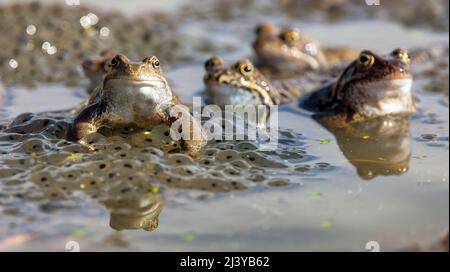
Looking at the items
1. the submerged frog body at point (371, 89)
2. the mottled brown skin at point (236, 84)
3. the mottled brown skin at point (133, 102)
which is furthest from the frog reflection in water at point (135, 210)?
the submerged frog body at point (371, 89)

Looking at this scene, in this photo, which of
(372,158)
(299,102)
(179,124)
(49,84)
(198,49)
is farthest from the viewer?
(198,49)

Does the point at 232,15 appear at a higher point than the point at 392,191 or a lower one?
higher

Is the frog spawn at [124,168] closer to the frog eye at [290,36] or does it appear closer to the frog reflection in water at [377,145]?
the frog reflection in water at [377,145]

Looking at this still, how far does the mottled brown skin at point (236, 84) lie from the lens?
8.88 metres

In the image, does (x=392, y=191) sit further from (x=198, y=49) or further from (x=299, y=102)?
(x=198, y=49)

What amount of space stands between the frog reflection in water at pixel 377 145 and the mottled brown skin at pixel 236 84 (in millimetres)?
839

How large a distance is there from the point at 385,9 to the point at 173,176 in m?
11.7

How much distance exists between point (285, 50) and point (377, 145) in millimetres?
4488

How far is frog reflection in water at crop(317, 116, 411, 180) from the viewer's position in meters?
6.93

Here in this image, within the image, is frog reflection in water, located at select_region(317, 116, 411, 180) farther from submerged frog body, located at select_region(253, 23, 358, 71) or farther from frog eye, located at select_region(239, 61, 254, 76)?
submerged frog body, located at select_region(253, 23, 358, 71)

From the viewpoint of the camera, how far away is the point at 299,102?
31.4ft

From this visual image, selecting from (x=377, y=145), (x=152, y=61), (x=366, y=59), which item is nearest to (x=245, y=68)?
(x=366, y=59)

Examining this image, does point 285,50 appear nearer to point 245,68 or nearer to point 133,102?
point 245,68
